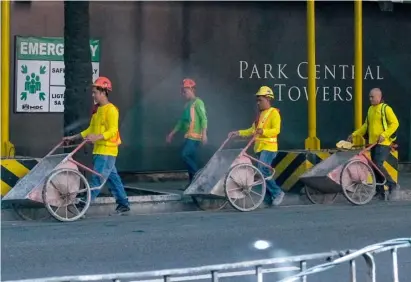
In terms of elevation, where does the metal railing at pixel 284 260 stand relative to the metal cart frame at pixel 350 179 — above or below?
below

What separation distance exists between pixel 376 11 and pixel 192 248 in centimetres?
895

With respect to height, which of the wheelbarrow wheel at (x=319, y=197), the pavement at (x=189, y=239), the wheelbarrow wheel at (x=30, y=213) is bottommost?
the pavement at (x=189, y=239)

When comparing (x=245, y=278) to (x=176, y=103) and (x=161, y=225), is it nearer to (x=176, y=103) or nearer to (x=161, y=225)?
(x=161, y=225)

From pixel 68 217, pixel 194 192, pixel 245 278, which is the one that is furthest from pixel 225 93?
pixel 245 278

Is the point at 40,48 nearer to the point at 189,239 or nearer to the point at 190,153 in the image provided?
the point at 190,153

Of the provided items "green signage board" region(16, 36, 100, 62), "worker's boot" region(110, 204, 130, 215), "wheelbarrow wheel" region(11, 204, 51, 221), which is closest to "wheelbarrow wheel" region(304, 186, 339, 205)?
"worker's boot" region(110, 204, 130, 215)

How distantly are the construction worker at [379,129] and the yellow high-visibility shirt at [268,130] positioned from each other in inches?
59.6

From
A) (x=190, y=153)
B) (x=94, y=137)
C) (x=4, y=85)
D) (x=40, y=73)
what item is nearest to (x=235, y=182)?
(x=190, y=153)

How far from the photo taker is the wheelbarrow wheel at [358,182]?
1282 centimetres

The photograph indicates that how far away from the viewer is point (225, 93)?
1631 centimetres

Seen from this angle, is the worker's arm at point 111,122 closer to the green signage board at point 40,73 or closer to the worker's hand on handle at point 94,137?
the worker's hand on handle at point 94,137

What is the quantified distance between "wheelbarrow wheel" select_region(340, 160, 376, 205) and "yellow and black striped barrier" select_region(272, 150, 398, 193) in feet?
2.55

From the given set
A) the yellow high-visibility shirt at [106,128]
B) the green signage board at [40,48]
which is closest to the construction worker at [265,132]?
the yellow high-visibility shirt at [106,128]

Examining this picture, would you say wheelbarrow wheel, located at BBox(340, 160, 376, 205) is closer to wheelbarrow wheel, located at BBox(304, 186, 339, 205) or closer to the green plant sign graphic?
wheelbarrow wheel, located at BBox(304, 186, 339, 205)
